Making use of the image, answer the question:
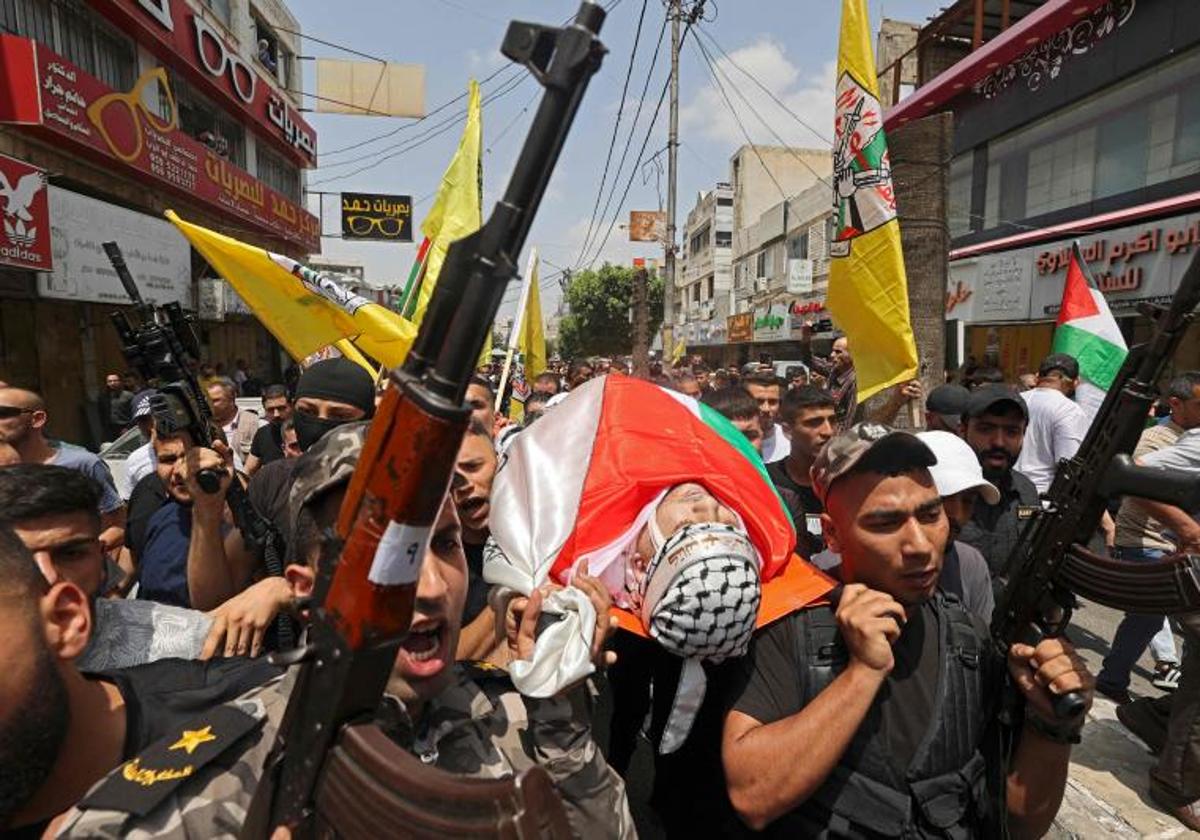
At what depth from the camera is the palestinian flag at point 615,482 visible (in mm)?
1946

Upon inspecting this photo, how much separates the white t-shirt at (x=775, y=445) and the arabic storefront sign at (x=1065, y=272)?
18.5 feet

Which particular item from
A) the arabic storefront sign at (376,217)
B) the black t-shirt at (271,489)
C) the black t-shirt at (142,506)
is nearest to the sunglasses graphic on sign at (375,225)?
the arabic storefront sign at (376,217)

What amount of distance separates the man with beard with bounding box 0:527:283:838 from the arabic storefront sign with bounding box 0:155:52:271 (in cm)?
959

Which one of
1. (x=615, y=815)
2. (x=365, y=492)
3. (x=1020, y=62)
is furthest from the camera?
(x=1020, y=62)

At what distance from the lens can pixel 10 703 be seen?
1106 mm

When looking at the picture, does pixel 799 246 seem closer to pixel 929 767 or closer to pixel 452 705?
pixel 929 767

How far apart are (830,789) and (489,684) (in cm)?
84

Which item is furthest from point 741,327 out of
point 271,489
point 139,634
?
point 139,634

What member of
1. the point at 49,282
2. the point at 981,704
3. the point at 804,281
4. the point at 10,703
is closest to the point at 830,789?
the point at 981,704

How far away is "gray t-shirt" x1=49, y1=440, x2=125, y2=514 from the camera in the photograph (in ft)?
10.3

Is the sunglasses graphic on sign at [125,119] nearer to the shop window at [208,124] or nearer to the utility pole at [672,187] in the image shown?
the shop window at [208,124]

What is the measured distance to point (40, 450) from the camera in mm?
3090

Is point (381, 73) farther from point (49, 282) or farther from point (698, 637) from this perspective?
point (698, 637)

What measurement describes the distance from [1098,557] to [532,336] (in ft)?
22.4
